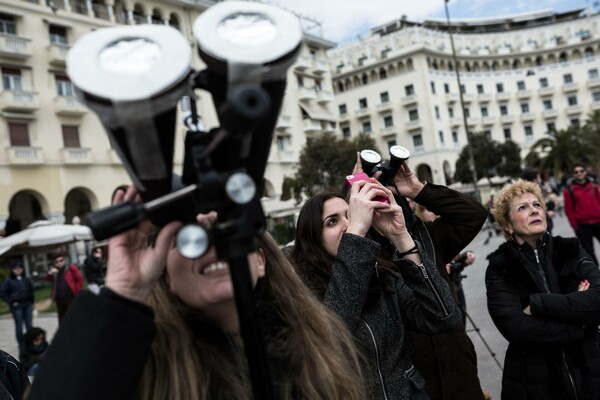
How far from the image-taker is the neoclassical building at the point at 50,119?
21875 millimetres

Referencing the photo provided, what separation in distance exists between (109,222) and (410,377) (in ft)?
5.25

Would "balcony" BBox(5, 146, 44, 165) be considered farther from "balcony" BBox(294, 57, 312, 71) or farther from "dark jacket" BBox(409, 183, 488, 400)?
"dark jacket" BBox(409, 183, 488, 400)

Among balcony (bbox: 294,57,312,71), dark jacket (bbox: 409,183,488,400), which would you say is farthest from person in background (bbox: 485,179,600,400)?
balcony (bbox: 294,57,312,71)

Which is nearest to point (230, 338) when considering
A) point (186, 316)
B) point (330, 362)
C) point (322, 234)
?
point (186, 316)

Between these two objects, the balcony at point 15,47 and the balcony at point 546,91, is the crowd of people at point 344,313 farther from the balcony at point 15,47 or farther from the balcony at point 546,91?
the balcony at point 546,91

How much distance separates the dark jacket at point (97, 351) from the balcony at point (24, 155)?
24.1m

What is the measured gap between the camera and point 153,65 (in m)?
0.81

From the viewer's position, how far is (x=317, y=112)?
36.9 meters

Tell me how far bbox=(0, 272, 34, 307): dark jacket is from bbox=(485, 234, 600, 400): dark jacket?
913 cm

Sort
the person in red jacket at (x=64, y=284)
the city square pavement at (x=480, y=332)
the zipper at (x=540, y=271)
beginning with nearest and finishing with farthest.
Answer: the zipper at (x=540, y=271) < the city square pavement at (x=480, y=332) < the person in red jacket at (x=64, y=284)

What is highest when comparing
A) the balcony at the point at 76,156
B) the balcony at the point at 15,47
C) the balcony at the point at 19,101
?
the balcony at the point at 15,47

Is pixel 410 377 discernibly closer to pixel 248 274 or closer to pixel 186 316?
pixel 186 316

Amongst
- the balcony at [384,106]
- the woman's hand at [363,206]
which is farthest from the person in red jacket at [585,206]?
the balcony at [384,106]

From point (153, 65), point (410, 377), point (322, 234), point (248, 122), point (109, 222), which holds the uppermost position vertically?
point (153, 65)
